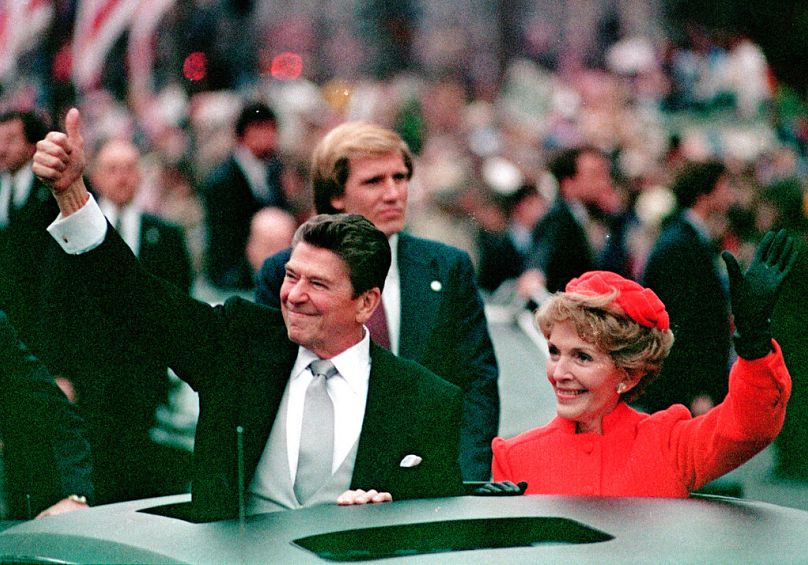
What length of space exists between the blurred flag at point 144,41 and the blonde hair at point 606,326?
625 centimetres

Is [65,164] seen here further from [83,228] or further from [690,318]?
[690,318]

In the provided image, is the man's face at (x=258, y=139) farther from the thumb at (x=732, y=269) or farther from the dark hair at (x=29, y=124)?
the thumb at (x=732, y=269)

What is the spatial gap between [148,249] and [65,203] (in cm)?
353

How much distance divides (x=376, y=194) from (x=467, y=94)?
27.4 ft

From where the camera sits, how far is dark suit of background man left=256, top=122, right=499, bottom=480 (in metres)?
4.36

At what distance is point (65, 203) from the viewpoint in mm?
2980

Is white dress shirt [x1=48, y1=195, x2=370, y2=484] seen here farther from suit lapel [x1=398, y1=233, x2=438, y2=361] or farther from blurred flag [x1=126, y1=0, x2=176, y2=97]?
blurred flag [x1=126, y1=0, x2=176, y2=97]

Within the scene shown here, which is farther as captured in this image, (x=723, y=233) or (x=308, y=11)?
(x=308, y=11)

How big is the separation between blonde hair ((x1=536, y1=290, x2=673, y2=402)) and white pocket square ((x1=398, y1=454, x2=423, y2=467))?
52cm

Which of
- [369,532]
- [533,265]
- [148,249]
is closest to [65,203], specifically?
[369,532]

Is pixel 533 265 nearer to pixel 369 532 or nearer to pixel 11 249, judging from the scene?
pixel 11 249

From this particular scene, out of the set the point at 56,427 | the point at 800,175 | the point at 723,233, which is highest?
the point at 800,175

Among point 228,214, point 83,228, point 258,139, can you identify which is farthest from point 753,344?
point 258,139

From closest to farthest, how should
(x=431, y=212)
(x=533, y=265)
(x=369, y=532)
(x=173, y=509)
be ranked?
(x=369, y=532), (x=173, y=509), (x=533, y=265), (x=431, y=212)
